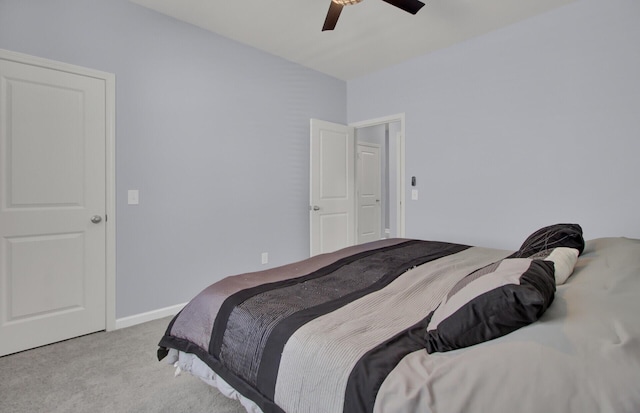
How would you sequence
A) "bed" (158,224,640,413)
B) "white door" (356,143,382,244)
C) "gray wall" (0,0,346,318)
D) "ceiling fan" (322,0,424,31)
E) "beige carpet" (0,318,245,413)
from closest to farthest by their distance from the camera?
1. "bed" (158,224,640,413)
2. "beige carpet" (0,318,245,413)
3. "ceiling fan" (322,0,424,31)
4. "gray wall" (0,0,346,318)
5. "white door" (356,143,382,244)

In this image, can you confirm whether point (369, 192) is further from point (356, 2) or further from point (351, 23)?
point (356, 2)

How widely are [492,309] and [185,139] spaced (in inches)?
113

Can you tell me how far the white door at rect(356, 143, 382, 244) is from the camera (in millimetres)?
5895

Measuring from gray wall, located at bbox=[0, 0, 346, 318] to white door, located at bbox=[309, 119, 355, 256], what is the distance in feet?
0.56

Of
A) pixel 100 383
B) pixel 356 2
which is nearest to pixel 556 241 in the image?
pixel 356 2

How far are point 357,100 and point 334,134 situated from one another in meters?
0.62

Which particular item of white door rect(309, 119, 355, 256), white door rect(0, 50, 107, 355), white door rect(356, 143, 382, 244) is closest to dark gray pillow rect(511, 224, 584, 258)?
white door rect(309, 119, 355, 256)

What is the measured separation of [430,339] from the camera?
99 cm

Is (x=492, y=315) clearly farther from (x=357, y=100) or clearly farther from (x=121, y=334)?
(x=357, y=100)

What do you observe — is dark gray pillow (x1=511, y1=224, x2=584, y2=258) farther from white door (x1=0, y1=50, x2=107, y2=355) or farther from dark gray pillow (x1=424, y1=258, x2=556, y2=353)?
white door (x1=0, y1=50, x2=107, y2=355)

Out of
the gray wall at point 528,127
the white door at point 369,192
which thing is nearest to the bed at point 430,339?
the gray wall at point 528,127

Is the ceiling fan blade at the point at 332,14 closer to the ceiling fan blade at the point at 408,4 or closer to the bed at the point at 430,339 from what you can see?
the ceiling fan blade at the point at 408,4

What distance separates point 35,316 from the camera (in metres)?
2.33

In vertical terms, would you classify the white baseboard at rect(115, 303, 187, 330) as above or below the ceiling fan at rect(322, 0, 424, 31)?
below
